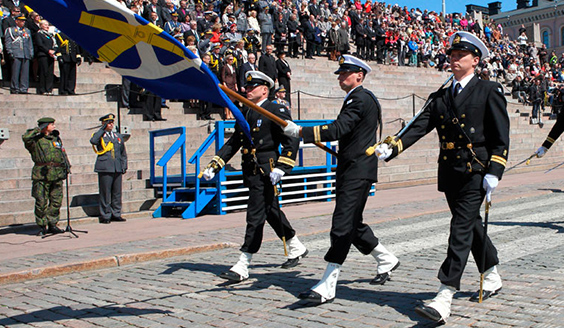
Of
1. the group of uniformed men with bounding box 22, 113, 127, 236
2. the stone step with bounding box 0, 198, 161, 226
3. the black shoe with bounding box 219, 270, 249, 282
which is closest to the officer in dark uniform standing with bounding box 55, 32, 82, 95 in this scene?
the stone step with bounding box 0, 198, 161, 226

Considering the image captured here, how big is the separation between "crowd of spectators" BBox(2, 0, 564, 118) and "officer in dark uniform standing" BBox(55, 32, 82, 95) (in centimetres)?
74

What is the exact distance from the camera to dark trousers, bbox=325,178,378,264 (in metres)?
5.63

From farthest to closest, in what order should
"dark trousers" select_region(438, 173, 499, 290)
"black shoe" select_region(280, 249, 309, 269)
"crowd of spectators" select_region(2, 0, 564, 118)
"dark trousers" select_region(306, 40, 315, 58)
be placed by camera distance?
→ 1. "dark trousers" select_region(306, 40, 315, 58)
2. "crowd of spectators" select_region(2, 0, 564, 118)
3. "black shoe" select_region(280, 249, 309, 269)
4. "dark trousers" select_region(438, 173, 499, 290)

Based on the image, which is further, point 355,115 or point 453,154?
point 355,115

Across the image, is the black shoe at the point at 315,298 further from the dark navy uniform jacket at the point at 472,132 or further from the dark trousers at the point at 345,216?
the dark navy uniform jacket at the point at 472,132

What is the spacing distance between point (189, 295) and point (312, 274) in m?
1.42

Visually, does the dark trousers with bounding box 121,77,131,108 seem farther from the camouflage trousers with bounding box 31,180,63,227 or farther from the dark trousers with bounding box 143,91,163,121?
the camouflage trousers with bounding box 31,180,63,227

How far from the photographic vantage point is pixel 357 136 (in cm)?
589

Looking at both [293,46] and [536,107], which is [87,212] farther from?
[536,107]

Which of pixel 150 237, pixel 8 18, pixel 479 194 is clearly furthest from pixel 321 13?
pixel 479 194

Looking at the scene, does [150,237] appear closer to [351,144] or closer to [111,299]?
[111,299]

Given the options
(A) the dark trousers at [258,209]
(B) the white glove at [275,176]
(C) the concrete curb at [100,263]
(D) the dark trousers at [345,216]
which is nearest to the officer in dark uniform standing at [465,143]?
(D) the dark trousers at [345,216]

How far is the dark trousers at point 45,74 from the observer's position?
15641mm

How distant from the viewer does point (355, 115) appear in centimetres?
579
